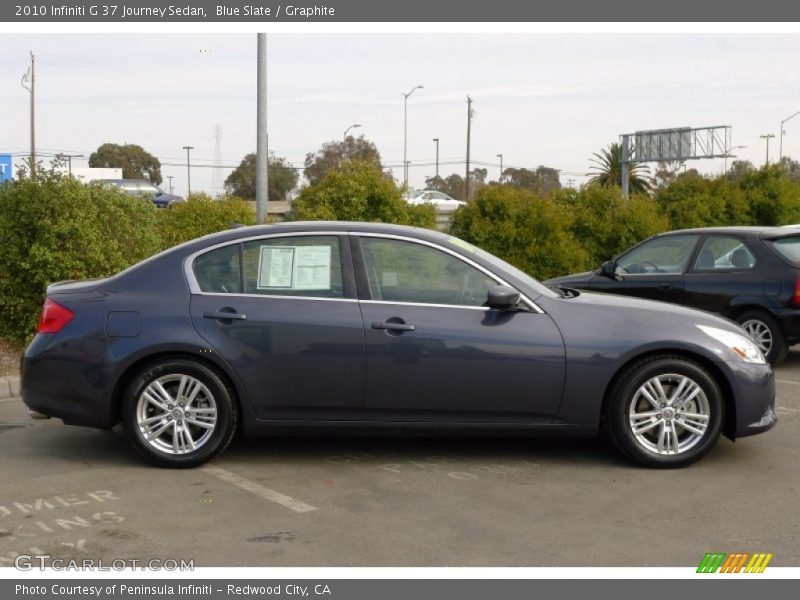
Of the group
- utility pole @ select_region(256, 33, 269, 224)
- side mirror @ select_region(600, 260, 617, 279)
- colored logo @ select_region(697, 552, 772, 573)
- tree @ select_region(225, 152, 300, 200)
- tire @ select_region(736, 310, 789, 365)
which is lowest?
colored logo @ select_region(697, 552, 772, 573)

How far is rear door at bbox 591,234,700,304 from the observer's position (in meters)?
10.7

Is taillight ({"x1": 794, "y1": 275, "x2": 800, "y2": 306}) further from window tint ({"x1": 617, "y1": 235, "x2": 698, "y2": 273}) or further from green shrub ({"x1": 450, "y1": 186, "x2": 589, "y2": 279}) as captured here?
green shrub ({"x1": 450, "y1": 186, "x2": 589, "y2": 279})

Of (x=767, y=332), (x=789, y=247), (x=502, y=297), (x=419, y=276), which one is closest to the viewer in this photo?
(x=502, y=297)

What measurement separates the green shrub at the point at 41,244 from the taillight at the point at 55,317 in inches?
145

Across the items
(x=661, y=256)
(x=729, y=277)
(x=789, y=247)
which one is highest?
(x=789, y=247)

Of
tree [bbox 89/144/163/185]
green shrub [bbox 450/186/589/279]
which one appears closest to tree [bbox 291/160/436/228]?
green shrub [bbox 450/186/589/279]

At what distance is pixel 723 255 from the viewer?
10469 mm

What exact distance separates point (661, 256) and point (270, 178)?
72.2 m

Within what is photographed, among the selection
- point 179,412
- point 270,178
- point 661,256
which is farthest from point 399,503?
point 270,178

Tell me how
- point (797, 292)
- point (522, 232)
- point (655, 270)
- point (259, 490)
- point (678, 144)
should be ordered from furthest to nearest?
point (678, 144), point (522, 232), point (655, 270), point (797, 292), point (259, 490)

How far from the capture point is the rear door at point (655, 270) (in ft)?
35.1

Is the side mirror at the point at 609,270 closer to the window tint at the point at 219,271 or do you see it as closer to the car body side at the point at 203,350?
the car body side at the point at 203,350

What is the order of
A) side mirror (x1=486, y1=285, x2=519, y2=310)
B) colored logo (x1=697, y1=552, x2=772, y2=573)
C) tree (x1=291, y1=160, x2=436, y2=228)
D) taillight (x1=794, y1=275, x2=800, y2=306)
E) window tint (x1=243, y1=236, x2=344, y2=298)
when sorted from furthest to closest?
tree (x1=291, y1=160, x2=436, y2=228) < taillight (x1=794, y1=275, x2=800, y2=306) < window tint (x1=243, y1=236, x2=344, y2=298) < side mirror (x1=486, y1=285, x2=519, y2=310) < colored logo (x1=697, y1=552, x2=772, y2=573)
